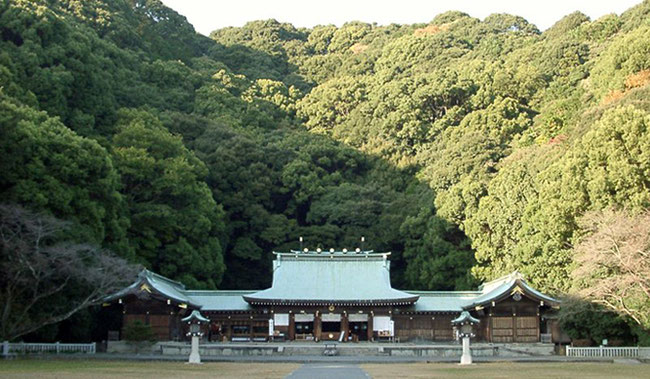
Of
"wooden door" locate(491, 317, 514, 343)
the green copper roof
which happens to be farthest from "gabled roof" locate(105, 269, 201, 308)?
"wooden door" locate(491, 317, 514, 343)

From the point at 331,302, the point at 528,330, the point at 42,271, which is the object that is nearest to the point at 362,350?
the point at 331,302

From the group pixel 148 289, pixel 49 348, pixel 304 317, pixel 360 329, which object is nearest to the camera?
pixel 49 348

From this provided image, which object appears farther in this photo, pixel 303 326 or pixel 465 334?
pixel 303 326

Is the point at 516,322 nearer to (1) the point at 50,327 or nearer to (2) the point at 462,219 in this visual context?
(2) the point at 462,219

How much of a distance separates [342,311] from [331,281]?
84.1 inches

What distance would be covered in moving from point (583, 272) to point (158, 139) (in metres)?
21.9

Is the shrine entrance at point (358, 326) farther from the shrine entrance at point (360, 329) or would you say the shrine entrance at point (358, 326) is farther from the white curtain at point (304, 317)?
the white curtain at point (304, 317)

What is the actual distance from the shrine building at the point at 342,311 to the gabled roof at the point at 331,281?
44 millimetres

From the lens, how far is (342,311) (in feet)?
112

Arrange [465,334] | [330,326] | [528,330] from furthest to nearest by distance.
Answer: [330,326], [528,330], [465,334]

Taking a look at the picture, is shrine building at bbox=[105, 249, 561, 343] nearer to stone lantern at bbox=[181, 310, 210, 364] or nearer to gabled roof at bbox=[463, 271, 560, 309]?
gabled roof at bbox=[463, 271, 560, 309]

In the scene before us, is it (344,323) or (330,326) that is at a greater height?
(344,323)

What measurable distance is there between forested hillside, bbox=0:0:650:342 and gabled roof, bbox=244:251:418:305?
4410 mm

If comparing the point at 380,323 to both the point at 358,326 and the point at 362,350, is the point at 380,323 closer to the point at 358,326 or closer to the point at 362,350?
the point at 358,326
